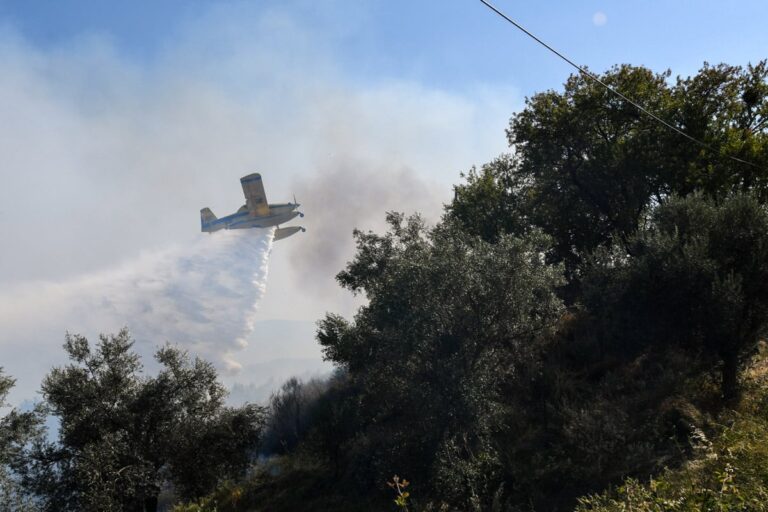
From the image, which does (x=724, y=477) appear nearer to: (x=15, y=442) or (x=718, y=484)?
(x=718, y=484)

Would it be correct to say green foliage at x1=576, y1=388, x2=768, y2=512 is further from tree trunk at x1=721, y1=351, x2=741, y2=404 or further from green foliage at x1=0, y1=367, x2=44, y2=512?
green foliage at x1=0, y1=367, x2=44, y2=512

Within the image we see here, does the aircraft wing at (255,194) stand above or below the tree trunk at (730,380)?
above

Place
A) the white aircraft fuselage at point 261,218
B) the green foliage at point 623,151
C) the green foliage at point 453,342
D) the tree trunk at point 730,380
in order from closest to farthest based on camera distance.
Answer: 1. the green foliage at point 453,342
2. the tree trunk at point 730,380
3. the green foliage at point 623,151
4. the white aircraft fuselage at point 261,218

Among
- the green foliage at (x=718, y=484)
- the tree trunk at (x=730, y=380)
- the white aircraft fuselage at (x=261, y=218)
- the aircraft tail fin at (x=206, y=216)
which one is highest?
the aircraft tail fin at (x=206, y=216)

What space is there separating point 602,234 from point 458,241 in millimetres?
24793

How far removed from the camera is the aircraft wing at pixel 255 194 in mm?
68750

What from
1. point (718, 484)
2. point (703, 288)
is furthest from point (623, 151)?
point (718, 484)

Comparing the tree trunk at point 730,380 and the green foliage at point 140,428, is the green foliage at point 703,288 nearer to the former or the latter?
the tree trunk at point 730,380

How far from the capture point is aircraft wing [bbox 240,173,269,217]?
226ft

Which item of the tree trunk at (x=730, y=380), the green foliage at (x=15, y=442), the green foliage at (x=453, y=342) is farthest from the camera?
the green foliage at (x=15, y=442)

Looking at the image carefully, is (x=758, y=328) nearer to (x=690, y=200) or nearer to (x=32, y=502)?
(x=690, y=200)

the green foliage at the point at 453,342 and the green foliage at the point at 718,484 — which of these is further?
the green foliage at the point at 453,342

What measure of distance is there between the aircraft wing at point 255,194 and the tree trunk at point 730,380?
56.4 m

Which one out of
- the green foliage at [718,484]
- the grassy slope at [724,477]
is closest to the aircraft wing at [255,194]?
the grassy slope at [724,477]
